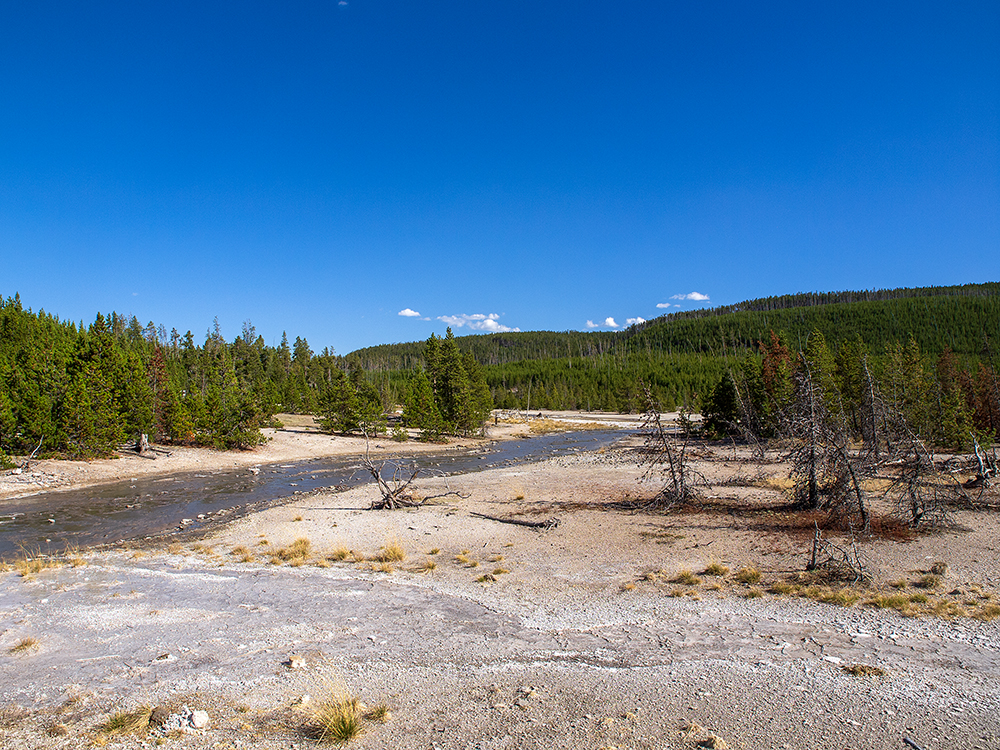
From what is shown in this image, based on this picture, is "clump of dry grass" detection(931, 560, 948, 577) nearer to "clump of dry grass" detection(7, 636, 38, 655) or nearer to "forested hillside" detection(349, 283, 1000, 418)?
"clump of dry grass" detection(7, 636, 38, 655)

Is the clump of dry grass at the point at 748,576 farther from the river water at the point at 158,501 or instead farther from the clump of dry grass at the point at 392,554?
the river water at the point at 158,501

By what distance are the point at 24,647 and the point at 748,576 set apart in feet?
44.5

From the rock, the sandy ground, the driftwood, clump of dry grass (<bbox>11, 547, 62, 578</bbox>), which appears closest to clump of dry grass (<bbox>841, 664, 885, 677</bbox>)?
the sandy ground

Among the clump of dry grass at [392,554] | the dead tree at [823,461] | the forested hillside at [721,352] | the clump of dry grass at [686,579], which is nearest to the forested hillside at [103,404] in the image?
the clump of dry grass at [392,554]

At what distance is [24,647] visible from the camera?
8680mm

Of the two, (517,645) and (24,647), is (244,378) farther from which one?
(517,645)

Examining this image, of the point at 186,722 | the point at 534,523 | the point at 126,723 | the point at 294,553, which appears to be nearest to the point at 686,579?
the point at 534,523

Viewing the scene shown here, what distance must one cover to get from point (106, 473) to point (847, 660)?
39.8m

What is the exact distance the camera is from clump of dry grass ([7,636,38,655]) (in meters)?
8.59

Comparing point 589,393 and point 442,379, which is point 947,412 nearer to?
point 442,379

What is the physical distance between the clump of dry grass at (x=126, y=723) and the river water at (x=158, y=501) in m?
14.3

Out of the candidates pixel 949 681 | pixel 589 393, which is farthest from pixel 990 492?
pixel 589 393

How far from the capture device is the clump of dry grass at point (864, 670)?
7367 mm

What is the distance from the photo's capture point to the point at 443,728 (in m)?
6.34
